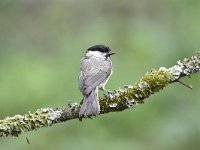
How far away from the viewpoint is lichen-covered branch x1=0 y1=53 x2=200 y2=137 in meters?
6.05

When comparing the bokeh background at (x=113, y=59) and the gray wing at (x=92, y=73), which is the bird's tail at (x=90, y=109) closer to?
the gray wing at (x=92, y=73)

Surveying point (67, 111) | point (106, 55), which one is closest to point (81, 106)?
point (67, 111)

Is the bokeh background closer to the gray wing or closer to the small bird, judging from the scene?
the small bird

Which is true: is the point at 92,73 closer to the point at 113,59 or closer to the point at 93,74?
the point at 93,74

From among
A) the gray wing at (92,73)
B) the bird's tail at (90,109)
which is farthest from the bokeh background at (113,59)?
the bird's tail at (90,109)

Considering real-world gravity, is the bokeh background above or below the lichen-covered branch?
above

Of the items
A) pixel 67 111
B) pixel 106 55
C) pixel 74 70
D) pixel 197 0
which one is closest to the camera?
pixel 67 111

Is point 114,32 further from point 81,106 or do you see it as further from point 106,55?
point 81,106

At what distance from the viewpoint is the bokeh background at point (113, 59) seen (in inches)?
400

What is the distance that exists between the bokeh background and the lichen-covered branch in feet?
11.9

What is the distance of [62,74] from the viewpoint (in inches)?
460

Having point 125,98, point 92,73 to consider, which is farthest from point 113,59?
point 125,98

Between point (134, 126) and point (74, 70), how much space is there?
1.49 m

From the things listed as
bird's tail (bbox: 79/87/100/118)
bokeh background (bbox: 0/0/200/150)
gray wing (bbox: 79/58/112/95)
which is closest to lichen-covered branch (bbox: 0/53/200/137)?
bird's tail (bbox: 79/87/100/118)
